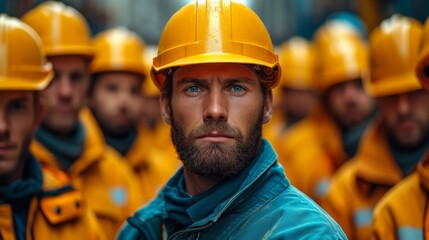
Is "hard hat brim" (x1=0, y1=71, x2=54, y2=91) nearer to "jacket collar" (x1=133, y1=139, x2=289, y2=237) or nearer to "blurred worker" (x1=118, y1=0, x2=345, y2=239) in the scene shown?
"blurred worker" (x1=118, y1=0, x2=345, y2=239)

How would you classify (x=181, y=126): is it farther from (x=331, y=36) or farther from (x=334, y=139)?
(x=331, y=36)

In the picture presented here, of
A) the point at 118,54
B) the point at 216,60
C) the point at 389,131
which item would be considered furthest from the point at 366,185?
the point at 118,54

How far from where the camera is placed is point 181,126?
4.11 m

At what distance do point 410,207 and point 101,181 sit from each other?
2840mm

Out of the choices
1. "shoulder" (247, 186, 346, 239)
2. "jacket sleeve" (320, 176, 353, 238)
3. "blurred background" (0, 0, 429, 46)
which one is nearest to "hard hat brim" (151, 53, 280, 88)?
"shoulder" (247, 186, 346, 239)

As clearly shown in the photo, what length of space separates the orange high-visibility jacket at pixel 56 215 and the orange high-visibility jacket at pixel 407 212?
1.74 metres

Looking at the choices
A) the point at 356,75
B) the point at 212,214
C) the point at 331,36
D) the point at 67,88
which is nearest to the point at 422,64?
the point at 212,214

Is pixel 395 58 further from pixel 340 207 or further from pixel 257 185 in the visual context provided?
pixel 257 185

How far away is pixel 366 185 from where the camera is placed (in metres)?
6.31

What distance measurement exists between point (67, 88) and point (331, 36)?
4208 mm

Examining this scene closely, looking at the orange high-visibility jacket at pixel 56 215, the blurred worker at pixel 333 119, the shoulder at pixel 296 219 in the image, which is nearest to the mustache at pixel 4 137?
the orange high-visibility jacket at pixel 56 215

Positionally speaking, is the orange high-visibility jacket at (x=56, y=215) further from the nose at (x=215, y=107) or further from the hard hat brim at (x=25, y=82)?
the nose at (x=215, y=107)

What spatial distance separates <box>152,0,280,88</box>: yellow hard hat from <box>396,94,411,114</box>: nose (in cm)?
203

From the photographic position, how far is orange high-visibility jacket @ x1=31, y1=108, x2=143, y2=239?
667 cm
